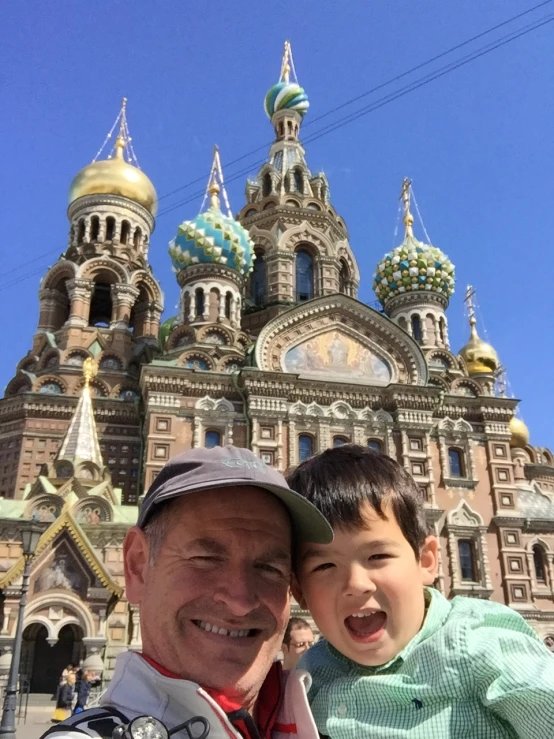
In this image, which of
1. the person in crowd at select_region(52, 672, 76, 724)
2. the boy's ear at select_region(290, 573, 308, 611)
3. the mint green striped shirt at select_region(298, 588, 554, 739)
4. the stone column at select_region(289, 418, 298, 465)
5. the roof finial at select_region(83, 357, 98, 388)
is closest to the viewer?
the mint green striped shirt at select_region(298, 588, 554, 739)

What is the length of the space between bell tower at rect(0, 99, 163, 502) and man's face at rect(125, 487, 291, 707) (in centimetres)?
2074

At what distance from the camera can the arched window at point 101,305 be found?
27766mm

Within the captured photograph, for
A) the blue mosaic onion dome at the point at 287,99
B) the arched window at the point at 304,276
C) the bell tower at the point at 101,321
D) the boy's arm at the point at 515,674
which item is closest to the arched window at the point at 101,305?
the bell tower at the point at 101,321

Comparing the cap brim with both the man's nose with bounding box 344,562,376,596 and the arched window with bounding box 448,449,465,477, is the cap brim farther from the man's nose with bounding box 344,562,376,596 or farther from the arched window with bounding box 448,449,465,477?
the arched window with bounding box 448,449,465,477

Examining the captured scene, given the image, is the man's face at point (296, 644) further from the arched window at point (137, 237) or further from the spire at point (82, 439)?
the arched window at point (137, 237)

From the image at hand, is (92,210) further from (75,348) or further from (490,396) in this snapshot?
(490,396)

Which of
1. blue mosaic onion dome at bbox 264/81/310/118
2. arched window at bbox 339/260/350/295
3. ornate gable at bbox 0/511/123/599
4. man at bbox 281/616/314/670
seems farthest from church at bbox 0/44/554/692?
man at bbox 281/616/314/670

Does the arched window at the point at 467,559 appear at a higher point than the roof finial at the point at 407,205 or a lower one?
lower

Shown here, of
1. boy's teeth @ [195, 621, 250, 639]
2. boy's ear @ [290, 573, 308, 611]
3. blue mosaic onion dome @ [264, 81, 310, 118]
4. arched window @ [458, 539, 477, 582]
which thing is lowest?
boy's teeth @ [195, 621, 250, 639]

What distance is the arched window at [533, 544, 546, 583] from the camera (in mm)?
22453

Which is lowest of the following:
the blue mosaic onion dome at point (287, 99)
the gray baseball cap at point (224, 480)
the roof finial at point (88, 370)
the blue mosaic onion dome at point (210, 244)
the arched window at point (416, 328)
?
the gray baseball cap at point (224, 480)

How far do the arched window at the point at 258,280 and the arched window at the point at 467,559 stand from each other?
12.9 metres

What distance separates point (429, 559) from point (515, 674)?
22.2 inches

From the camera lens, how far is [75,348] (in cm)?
2445
